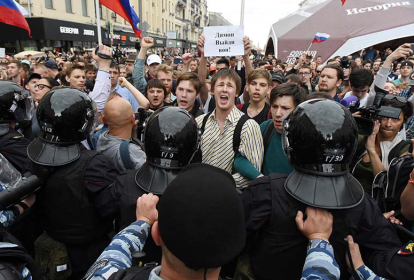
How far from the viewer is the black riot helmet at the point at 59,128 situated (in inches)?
75.0

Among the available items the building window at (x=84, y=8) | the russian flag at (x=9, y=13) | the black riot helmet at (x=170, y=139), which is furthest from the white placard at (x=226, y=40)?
the building window at (x=84, y=8)

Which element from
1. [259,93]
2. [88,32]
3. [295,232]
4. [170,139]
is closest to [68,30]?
[88,32]

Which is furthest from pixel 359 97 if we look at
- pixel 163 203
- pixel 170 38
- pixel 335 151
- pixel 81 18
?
pixel 170 38

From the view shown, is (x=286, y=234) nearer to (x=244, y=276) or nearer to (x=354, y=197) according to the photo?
(x=354, y=197)

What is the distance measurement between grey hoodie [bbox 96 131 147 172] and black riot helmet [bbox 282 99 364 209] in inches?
51.2

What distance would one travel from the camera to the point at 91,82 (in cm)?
582

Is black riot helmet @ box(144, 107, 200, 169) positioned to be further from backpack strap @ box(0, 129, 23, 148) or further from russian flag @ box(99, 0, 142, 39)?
russian flag @ box(99, 0, 142, 39)

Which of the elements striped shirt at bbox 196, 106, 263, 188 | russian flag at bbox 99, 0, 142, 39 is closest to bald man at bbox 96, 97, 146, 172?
striped shirt at bbox 196, 106, 263, 188

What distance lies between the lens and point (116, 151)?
2365 mm

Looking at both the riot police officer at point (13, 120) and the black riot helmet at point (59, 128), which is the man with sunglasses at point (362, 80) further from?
the riot police officer at point (13, 120)

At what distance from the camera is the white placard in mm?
3818

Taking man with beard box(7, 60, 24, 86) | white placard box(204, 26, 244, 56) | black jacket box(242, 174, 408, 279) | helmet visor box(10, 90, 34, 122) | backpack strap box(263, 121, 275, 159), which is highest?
white placard box(204, 26, 244, 56)

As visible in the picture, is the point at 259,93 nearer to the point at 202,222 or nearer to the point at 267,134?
the point at 267,134

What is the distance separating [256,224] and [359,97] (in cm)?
387
